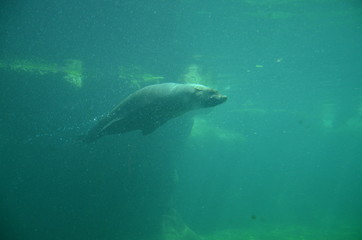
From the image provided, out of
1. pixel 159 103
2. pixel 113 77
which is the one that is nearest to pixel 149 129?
pixel 159 103

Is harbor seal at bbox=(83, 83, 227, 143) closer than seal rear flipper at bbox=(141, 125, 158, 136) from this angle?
Result: Yes

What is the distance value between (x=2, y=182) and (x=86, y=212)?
4.67 meters

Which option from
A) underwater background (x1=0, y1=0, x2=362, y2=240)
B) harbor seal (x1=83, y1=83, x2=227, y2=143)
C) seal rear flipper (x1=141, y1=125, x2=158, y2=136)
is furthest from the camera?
underwater background (x1=0, y1=0, x2=362, y2=240)

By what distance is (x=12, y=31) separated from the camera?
11.5m

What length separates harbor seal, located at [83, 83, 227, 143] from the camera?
573cm

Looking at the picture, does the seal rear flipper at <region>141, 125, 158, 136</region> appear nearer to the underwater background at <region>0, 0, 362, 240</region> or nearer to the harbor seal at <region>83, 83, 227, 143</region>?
the harbor seal at <region>83, 83, 227, 143</region>

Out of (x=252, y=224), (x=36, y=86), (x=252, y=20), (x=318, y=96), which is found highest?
(x=252, y=20)

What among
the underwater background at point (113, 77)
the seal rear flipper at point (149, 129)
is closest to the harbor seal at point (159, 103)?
the seal rear flipper at point (149, 129)

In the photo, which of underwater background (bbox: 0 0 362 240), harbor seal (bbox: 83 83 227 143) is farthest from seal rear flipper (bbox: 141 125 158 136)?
underwater background (bbox: 0 0 362 240)

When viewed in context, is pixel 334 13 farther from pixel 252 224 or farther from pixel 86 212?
pixel 252 224

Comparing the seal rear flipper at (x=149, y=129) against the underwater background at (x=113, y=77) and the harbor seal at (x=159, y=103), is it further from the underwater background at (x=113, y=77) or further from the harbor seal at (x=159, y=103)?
the underwater background at (x=113, y=77)

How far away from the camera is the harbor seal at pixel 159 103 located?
573 centimetres

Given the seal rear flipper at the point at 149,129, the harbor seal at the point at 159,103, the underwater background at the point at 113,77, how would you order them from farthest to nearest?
the underwater background at the point at 113,77
the seal rear flipper at the point at 149,129
the harbor seal at the point at 159,103

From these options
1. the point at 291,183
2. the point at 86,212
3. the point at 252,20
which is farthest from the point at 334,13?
the point at 291,183
